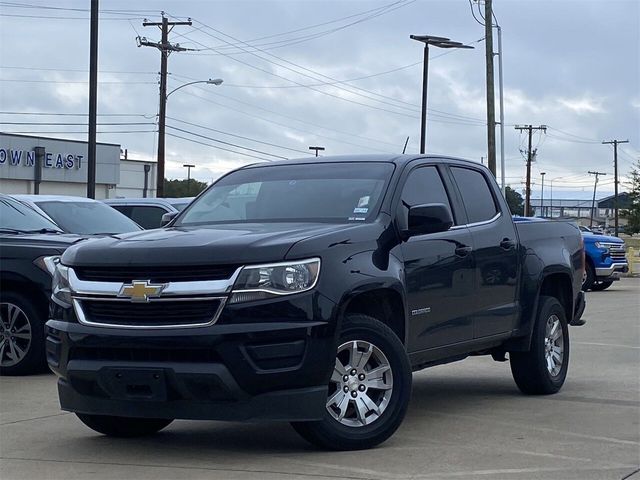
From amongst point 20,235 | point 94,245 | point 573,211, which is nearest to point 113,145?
point 20,235

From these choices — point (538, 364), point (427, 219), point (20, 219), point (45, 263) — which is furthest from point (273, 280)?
point (20, 219)

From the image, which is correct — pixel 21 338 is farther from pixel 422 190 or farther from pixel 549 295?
pixel 549 295

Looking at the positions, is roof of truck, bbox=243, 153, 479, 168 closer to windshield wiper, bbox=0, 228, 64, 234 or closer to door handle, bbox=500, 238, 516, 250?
door handle, bbox=500, 238, 516, 250

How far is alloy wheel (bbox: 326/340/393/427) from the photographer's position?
21.7 ft

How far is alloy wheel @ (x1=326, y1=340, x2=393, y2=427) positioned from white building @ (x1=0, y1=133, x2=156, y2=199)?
44.6 m

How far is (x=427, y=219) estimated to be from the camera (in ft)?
24.1

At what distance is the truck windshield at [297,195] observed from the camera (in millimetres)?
7488

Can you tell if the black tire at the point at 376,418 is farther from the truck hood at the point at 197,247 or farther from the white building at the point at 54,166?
the white building at the point at 54,166

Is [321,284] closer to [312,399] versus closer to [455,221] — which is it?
[312,399]

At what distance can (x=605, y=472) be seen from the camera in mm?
6336

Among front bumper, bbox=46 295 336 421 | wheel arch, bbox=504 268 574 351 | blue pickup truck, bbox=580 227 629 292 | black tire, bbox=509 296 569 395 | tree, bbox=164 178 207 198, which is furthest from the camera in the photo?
tree, bbox=164 178 207 198

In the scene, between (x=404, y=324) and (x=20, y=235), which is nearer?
(x=404, y=324)

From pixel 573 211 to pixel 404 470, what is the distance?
575ft

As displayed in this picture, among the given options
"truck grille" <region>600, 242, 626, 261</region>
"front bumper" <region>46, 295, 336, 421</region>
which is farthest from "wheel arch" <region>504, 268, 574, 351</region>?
"truck grille" <region>600, 242, 626, 261</region>
